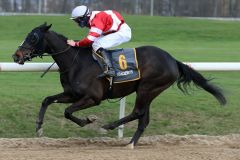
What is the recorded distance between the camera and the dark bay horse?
8508 mm

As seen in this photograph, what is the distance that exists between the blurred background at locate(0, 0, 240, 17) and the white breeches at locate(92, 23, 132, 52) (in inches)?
1066

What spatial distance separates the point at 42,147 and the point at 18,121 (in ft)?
3.51

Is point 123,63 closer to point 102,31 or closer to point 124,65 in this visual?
point 124,65

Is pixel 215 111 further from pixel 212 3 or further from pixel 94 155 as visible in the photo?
pixel 212 3

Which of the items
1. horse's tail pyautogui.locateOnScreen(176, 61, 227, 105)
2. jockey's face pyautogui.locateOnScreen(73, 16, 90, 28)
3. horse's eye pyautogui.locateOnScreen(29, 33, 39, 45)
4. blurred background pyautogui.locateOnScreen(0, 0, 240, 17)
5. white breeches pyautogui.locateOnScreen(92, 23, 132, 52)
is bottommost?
blurred background pyautogui.locateOnScreen(0, 0, 240, 17)

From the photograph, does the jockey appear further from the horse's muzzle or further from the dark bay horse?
the horse's muzzle

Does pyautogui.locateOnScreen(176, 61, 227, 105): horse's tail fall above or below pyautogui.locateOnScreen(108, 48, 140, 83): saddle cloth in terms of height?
below

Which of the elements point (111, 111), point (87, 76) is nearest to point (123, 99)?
point (111, 111)

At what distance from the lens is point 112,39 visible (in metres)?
8.79

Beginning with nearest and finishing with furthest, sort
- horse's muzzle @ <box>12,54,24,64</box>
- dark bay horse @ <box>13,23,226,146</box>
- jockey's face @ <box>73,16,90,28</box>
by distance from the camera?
horse's muzzle @ <box>12,54,24,64</box> < dark bay horse @ <box>13,23,226,146</box> < jockey's face @ <box>73,16,90,28</box>

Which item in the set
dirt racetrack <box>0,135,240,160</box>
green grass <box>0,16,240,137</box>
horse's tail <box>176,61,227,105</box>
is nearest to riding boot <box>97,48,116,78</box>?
dirt racetrack <box>0,135,240,160</box>

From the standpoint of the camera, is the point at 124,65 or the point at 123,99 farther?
the point at 123,99

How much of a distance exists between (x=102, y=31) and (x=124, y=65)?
21.2 inches

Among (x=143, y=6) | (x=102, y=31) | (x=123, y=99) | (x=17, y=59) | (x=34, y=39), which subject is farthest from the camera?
(x=143, y=6)
